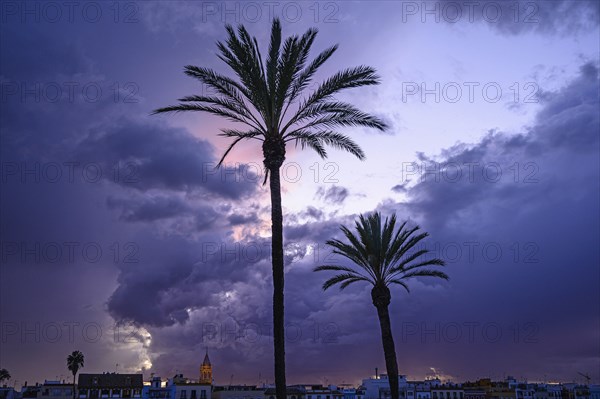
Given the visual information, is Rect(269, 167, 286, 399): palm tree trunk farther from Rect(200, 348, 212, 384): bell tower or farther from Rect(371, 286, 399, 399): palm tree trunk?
Rect(200, 348, 212, 384): bell tower

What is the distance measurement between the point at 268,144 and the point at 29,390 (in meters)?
86.3

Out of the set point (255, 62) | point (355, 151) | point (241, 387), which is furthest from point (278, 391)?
point (241, 387)

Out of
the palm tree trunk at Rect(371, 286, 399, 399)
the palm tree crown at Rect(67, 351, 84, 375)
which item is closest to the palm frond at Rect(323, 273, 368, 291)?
the palm tree trunk at Rect(371, 286, 399, 399)

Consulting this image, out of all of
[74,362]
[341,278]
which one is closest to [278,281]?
[341,278]

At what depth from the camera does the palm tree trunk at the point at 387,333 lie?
3534 centimetres

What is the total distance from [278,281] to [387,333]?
1561 centimetres

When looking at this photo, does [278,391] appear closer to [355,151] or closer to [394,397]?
[355,151]

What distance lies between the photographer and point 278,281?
22.6m

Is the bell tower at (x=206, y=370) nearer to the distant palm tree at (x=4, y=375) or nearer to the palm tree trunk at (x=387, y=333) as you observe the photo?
the distant palm tree at (x=4, y=375)

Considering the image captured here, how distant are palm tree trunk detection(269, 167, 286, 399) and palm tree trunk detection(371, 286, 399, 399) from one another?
1483cm

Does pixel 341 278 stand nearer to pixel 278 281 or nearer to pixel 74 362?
pixel 278 281

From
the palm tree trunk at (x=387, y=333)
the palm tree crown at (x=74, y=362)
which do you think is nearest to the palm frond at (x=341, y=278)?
the palm tree trunk at (x=387, y=333)

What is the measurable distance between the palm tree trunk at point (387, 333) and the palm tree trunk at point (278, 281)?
14.8 m

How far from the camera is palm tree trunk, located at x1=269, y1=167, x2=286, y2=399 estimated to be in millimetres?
21578
